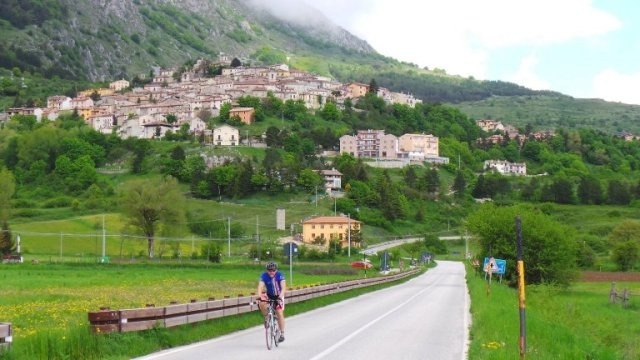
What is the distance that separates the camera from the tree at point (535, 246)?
60875 millimetres

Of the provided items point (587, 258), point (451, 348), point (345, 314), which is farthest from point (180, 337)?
point (587, 258)

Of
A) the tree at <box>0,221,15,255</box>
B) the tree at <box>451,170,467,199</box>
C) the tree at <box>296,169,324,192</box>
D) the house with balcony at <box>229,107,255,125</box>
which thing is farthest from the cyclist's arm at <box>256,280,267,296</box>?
the house with balcony at <box>229,107,255,125</box>

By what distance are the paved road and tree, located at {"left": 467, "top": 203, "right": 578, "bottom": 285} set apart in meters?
30.5

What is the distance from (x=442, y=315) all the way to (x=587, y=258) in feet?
247

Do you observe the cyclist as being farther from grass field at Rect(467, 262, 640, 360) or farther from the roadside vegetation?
grass field at Rect(467, 262, 640, 360)

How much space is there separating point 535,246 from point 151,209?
168 feet

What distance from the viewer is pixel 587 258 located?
9975 centimetres

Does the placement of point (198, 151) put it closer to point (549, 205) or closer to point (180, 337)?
point (549, 205)

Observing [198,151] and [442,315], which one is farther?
[198,151]

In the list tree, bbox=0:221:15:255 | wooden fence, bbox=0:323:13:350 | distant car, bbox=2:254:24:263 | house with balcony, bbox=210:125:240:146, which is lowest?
distant car, bbox=2:254:24:263

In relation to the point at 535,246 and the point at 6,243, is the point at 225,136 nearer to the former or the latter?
the point at 6,243

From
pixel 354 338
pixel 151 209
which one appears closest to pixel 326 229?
pixel 151 209

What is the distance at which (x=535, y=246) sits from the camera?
6153cm

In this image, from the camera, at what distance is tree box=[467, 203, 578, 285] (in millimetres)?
60875
